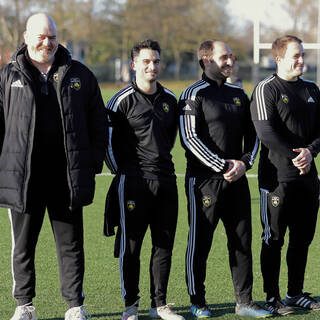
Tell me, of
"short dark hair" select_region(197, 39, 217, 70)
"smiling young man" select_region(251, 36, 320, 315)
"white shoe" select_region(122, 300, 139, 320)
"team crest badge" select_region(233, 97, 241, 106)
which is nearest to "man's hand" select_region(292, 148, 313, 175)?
"smiling young man" select_region(251, 36, 320, 315)

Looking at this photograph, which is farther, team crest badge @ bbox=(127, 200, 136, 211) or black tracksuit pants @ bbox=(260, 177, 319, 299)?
black tracksuit pants @ bbox=(260, 177, 319, 299)

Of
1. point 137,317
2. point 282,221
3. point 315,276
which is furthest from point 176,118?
point 315,276

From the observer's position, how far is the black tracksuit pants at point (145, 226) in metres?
4.83

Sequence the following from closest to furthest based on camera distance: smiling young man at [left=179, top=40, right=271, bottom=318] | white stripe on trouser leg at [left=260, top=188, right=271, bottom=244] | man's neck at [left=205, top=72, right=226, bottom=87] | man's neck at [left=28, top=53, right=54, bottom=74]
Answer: man's neck at [left=28, top=53, right=54, bottom=74] → smiling young man at [left=179, top=40, right=271, bottom=318] → man's neck at [left=205, top=72, right=226, bottom=87] → white stripe on trouser leg at [left=260, top=188, right=271, bottom=244]

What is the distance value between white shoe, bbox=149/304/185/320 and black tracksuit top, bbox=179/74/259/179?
983 mm

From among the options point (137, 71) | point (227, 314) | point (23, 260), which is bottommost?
point (227, 314)

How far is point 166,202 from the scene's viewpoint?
4.89 meters

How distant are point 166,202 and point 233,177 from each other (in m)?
0.50

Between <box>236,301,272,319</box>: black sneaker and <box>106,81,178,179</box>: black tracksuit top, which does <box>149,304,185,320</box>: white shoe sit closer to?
<box>236,301,272,319</box>: black sneaker

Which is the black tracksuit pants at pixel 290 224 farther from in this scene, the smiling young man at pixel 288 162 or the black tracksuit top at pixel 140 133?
the black tracksuit top at pixel 140 133

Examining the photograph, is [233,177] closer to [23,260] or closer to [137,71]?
[137,71]

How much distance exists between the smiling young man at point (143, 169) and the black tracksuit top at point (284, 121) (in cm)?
64

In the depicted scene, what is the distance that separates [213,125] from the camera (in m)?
4.93

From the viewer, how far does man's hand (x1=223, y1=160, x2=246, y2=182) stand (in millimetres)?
4867
